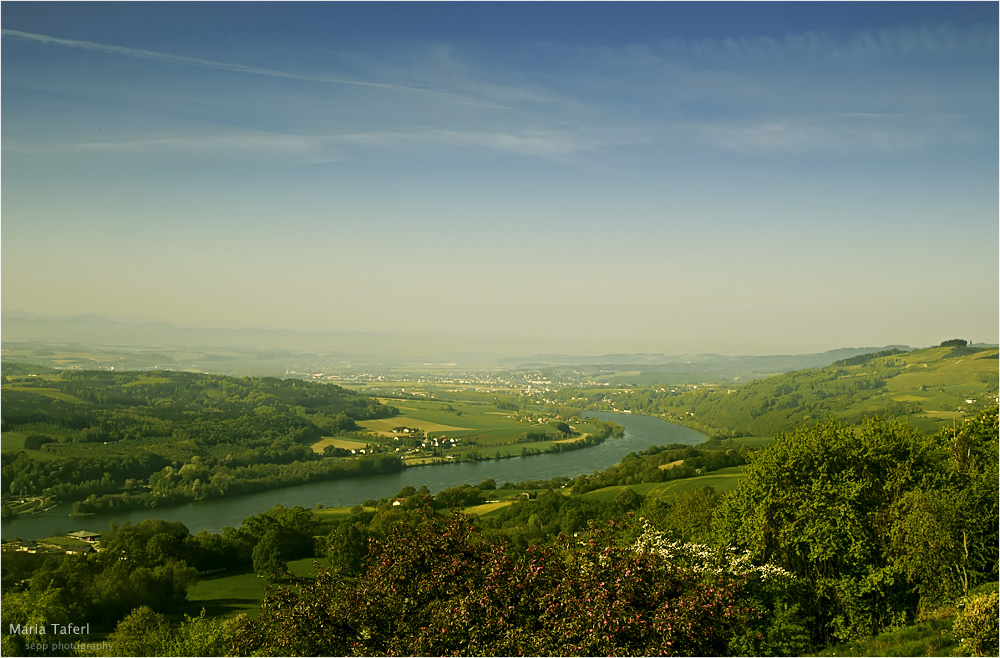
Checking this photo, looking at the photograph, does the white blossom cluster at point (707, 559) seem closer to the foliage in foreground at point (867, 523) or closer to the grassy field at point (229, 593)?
the foliage in foreground at point (867, 523)

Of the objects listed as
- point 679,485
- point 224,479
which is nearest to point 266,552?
point 679,485

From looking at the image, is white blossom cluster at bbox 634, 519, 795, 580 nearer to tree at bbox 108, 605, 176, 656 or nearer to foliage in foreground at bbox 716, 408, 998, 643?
foliage in foreground at bbox 716, 408, 998, 643


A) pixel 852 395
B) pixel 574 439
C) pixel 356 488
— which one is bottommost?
pixel 356 488

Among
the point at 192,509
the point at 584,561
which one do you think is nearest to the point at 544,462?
the point at 192,509

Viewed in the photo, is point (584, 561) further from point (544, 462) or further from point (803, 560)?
point (544, 462)

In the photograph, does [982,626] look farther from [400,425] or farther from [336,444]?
[400,425]

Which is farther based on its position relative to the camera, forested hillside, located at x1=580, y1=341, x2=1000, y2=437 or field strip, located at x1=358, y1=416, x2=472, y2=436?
field strip, located at x1=358, y1=416, x2=472, y2=436

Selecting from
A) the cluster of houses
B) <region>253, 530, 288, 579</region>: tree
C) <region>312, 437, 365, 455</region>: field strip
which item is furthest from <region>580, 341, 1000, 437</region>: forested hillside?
the cluster of houses
